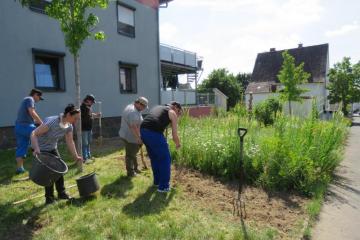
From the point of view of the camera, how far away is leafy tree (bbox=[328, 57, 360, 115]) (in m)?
33.4

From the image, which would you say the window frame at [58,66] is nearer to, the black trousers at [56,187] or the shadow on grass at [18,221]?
the black trousers at [56,187]

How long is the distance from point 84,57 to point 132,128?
675 centimetres

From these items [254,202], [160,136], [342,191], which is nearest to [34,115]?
[160,136]

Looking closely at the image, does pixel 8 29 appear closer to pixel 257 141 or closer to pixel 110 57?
pixel 110 57

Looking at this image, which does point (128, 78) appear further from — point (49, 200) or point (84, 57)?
point (49, 200)

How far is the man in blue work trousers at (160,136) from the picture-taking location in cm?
504

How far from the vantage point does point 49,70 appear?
10.4 metres

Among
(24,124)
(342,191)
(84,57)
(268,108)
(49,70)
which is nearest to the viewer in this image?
(342,191)

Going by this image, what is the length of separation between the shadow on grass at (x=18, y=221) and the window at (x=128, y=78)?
30.8 ft

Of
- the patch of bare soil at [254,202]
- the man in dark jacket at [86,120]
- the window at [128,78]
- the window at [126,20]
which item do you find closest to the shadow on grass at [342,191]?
the patch of bare soil at [254,202]

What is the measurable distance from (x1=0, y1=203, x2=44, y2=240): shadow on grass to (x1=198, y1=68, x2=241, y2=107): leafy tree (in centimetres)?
3172

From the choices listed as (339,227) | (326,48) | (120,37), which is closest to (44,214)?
(339,227)

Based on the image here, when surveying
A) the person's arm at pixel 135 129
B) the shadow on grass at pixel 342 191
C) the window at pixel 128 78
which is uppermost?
the window at pixel 128 78

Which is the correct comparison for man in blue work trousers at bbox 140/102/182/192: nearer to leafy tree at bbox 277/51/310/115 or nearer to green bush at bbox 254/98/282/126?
green bush at bbox 254/98/282/126
